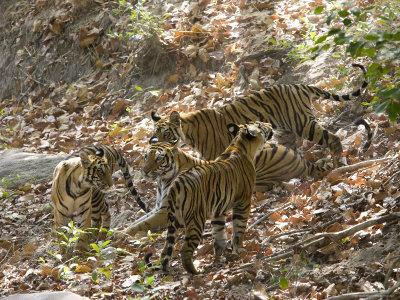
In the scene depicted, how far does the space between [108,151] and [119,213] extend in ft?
2.37

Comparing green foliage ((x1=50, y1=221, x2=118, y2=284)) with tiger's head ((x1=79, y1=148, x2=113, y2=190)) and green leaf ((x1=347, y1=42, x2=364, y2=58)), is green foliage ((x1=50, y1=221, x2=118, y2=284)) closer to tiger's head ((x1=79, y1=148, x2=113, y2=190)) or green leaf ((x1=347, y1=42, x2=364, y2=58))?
tiger's head ((x1=79, y1=148, x2=113, y2=190))

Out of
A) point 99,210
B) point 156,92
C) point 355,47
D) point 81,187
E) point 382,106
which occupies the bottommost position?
point 99,210

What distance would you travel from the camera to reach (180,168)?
7.70m

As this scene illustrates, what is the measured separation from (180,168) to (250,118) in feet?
5.30

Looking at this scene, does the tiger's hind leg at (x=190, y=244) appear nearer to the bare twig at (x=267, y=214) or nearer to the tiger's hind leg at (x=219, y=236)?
the tiger's hind leg at (x=219, y=236)

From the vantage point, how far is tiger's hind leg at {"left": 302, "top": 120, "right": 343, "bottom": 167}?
27.4 ft

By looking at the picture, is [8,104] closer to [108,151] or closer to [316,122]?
[108,151]

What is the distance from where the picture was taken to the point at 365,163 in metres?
7.52

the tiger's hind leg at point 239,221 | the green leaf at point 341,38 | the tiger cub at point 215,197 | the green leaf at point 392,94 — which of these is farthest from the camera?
the tiger's hind leg at point 239,221

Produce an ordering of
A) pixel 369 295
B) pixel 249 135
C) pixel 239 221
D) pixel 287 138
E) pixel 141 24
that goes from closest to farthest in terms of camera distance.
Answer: pixel 369 295, pixel 239 221, pixel 249 135, pixel 287 138, pixel 141 24

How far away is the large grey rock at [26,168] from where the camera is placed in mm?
10414

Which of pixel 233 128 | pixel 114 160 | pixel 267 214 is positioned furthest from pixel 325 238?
pixel 114 160

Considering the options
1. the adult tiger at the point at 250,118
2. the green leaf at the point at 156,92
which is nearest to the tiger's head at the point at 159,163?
the adult tiger at the point at 250,118

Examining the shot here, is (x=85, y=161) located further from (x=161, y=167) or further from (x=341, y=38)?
(x=341, y=38)
